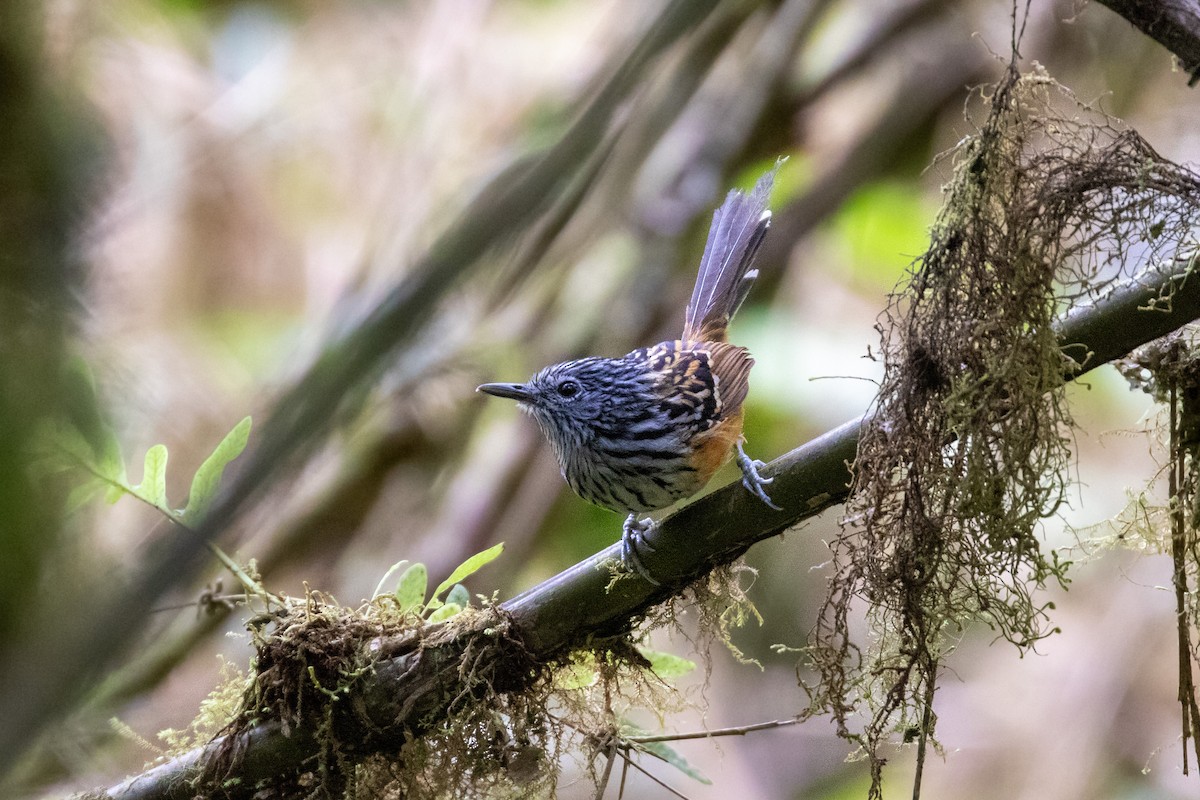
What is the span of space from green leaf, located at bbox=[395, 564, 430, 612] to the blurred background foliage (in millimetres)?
1206

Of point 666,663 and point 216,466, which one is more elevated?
point 216,466

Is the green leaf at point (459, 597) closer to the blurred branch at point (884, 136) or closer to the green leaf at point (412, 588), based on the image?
the green leaf at point (412, 588)

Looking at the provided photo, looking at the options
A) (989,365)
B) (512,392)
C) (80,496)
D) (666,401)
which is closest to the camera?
(80,496)

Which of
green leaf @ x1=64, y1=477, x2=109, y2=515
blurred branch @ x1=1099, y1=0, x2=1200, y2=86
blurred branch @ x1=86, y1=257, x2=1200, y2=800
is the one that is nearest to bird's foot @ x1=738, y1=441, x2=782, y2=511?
blurred branch @ x1=86, y1=257, x2=1200, y2=800

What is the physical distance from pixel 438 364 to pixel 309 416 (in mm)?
3620

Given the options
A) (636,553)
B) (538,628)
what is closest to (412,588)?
(538,628)

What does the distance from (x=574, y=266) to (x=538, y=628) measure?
11.2 feet

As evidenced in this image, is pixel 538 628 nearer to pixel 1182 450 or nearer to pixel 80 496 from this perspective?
pixel 80 496

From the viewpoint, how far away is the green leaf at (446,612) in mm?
2406

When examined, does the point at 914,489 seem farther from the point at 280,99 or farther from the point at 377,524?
the point at 280,99

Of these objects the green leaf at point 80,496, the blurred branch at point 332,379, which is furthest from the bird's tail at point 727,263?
the blurred branch at point 332,379

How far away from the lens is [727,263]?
335 cm

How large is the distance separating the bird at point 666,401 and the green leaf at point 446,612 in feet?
1.49

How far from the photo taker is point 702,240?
529 centimetres
